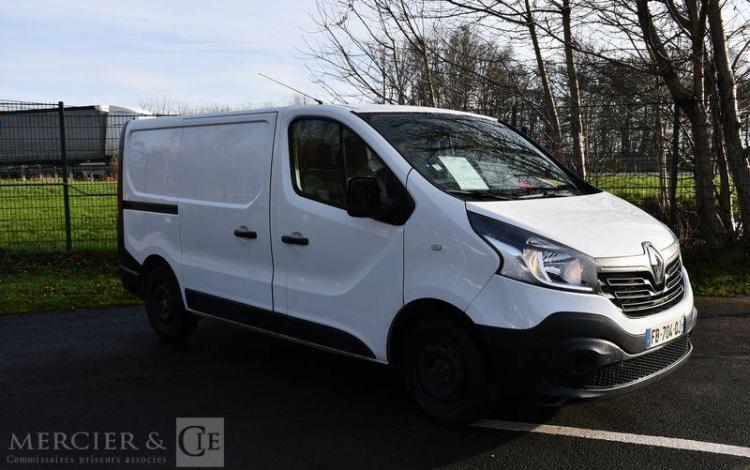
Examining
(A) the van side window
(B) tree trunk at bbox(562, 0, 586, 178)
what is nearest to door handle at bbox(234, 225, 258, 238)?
(A) the van side window

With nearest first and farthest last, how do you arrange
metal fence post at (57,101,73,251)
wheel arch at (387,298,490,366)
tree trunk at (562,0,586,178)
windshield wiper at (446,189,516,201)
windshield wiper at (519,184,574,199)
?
wheel arch at (387,298,490,366), windshield wiper at (446,189,516,201), windshield wiper at (519,184,574,199), tree trunk at (562,0,586,178), metal fence post at (57,101,73,251)

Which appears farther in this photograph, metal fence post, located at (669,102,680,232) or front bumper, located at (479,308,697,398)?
metal fence post, located at (669,102,680,232)

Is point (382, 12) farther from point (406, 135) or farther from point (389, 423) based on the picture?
point (389, 423)

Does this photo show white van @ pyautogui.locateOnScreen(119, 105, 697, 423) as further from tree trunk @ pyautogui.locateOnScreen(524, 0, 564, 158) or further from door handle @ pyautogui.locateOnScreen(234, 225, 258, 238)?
tree trunk @ pyautogui.locateOnScreen(524, 0, 564, 158)

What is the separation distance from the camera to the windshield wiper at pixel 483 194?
409 centimetres

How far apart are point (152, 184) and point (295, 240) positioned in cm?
214

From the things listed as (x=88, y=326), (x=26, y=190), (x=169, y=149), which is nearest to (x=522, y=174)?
(x=169, y=149)

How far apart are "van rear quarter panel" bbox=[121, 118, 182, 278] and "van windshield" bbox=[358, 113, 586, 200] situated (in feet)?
7.13

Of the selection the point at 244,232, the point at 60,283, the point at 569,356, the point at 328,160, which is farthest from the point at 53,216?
the point at 569,356

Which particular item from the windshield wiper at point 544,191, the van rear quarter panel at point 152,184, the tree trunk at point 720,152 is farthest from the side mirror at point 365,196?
the tree trunk at point 720,152

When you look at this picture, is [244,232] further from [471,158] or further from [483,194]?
[483,194]

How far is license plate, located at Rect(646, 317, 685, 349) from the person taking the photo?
3.78 m

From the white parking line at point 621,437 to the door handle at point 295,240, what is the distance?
162cm

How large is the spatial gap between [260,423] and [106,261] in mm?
6504
